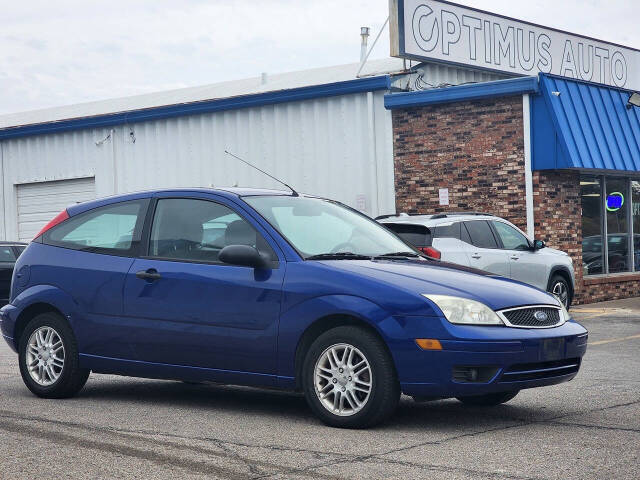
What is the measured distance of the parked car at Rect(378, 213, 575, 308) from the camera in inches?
581

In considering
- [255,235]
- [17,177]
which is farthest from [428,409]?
[17,177]

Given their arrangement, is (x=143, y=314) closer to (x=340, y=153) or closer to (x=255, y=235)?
(x=255, y=235)

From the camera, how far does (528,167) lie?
19781 mm

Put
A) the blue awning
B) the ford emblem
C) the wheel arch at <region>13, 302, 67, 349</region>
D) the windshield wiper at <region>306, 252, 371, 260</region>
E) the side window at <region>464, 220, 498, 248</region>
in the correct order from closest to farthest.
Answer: the ford emblem, the windshield wiper at <region>306, 252, 371, 260</region>, the wheel arch at <region>13, 302, 67, 349</region>, the side window at <region>464, 220, 498, 248</region>, the blue awning

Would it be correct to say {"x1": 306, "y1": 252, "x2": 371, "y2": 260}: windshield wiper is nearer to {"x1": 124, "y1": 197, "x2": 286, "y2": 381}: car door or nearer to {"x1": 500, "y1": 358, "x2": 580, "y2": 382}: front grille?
{"x1": 124, "y1": 197, "x2": 286, "y2": 381}: car door

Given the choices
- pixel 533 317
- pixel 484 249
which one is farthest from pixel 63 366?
pixel 484 249

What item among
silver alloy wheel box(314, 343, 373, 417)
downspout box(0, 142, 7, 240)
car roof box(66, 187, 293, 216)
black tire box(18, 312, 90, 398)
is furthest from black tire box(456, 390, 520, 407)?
downspout box(0, 142, 7, 240)

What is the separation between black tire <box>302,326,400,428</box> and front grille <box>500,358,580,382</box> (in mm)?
713

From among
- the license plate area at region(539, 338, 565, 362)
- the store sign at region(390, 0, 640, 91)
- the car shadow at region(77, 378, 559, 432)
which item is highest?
the store sign at region(390, 0, 640, 91)

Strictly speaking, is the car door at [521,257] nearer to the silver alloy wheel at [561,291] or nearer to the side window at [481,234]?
the side window at [481,234]

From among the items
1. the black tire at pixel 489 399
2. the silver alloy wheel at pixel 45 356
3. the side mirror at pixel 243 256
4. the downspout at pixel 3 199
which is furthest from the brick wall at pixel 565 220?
the downspout at pixel 3 199

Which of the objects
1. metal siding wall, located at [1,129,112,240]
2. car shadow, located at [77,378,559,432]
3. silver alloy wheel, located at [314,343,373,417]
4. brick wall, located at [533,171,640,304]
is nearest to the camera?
silver alloy wheel, located at [314,343,373,417]

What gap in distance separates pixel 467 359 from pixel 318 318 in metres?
1.03

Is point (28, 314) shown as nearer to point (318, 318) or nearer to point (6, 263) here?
Result: point (318, 318)
